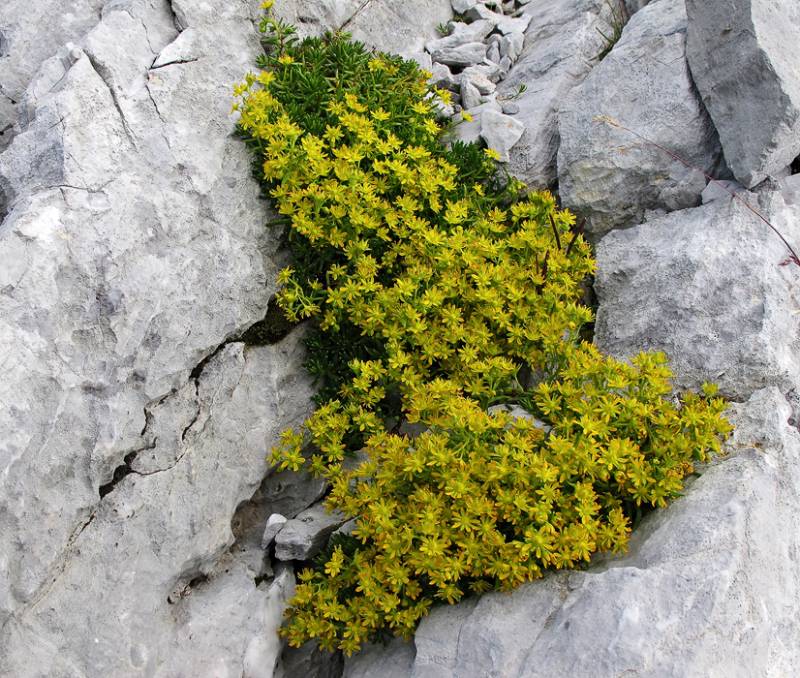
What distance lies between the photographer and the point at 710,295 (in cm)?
491

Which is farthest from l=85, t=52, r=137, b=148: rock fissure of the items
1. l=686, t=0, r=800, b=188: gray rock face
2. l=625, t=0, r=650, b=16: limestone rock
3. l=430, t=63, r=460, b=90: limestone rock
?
l=625, t=0, r=650, b=16: limestone rock

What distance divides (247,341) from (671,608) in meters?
2.90

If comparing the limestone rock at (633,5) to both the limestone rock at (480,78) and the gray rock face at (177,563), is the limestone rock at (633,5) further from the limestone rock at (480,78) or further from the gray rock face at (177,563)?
the gray rock face at (177,563)

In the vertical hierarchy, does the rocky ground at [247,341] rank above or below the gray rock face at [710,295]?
above

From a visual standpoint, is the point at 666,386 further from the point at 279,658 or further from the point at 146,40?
the point at 146,40

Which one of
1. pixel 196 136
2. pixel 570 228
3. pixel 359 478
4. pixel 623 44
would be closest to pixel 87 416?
pixel 359 478

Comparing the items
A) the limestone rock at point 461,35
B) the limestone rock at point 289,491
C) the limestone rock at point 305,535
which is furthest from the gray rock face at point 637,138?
the limestone rock at point 305,535

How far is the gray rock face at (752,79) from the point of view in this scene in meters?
5.01

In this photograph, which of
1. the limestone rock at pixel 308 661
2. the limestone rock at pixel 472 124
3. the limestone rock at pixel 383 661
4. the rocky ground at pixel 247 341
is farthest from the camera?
the limestone rock at pixel 472 124

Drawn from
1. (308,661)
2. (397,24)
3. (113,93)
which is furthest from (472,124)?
(308,661)

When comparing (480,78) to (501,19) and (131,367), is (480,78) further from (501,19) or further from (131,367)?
(131,367)

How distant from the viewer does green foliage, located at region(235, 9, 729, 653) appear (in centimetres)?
398

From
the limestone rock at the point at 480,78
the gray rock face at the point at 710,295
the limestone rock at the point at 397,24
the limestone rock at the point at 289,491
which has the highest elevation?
the limestone rock at the point at 397,24

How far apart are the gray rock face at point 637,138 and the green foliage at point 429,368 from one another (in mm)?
352
